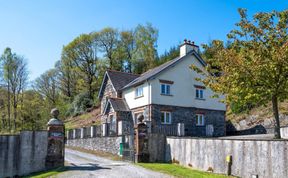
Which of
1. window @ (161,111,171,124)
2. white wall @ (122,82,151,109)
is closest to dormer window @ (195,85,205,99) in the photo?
window @ (161,111,171,124)

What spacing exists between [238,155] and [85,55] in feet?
160

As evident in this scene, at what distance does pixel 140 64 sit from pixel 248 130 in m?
31.9

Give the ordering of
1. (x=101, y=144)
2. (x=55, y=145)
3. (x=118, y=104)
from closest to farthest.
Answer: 1. (x=55, y=145)
2. (x=101, y=144)
3. (x=118, y=104)

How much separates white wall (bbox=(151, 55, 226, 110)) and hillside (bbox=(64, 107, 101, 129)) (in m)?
17.5

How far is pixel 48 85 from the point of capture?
63.2 metres

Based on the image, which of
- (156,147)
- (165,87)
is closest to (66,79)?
(165,87)

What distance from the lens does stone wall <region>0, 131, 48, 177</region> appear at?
14.9m

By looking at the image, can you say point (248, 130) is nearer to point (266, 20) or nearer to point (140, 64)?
point (266, 20)

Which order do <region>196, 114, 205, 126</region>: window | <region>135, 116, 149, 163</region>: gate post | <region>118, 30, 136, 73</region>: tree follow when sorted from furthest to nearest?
1. <region>118, 30, 136, 73</region>: tree
2. <region>196, 114, 205, 126</region>: window
3. <region>135, 116, 149, 163</region>: gate post

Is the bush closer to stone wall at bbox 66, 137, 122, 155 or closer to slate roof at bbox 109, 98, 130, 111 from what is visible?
slate roof at bbox 109, 98, 130, 111

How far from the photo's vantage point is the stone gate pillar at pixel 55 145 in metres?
15.7

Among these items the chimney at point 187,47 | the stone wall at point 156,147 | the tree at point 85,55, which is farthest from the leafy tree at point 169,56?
the stone wall at point 156,147

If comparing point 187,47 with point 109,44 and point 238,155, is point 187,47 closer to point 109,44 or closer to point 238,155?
point 238,155

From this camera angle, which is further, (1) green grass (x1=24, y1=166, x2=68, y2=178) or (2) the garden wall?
(2) the garden wall
